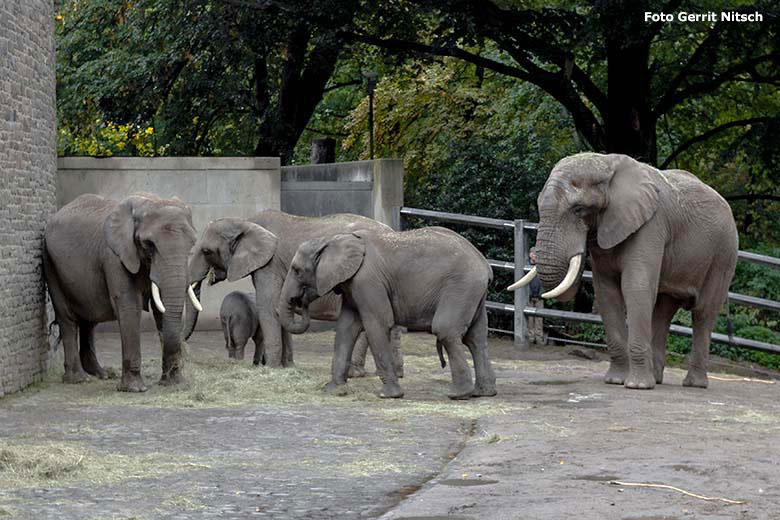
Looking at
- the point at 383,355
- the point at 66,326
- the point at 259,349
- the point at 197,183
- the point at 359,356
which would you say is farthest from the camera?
the point at 197,183

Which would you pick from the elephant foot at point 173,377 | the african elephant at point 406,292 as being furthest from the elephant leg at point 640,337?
the elephant foot at point 173,377

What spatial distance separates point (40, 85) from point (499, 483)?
7954 millimetres

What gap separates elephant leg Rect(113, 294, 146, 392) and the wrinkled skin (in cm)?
370

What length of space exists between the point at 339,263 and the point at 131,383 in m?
2.22

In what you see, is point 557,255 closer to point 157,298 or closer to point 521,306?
point 157,298

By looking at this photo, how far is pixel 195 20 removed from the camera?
26266 mm

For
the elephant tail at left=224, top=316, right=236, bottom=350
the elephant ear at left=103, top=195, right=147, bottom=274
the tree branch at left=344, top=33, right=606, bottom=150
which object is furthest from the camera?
the tree branch at left=344, top=33, right=606, bottom=150

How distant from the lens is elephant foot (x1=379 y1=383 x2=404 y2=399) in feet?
43.8

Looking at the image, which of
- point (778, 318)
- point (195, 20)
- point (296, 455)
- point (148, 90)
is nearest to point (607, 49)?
point (778, 318)

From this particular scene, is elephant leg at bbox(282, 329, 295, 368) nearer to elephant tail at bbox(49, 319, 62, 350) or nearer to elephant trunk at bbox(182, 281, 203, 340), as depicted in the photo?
elephant trunk at bbox(182, 281, 203, 340)

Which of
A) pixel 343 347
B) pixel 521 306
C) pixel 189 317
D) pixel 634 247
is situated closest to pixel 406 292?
pixel 343 347

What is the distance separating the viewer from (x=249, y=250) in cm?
1509

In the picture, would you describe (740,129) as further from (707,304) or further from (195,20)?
(707,304)

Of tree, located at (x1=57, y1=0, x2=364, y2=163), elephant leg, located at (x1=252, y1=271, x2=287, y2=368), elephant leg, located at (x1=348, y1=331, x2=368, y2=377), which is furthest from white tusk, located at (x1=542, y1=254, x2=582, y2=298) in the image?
tree, located at (x1=57, y1=0, x2=364, y2=163)
